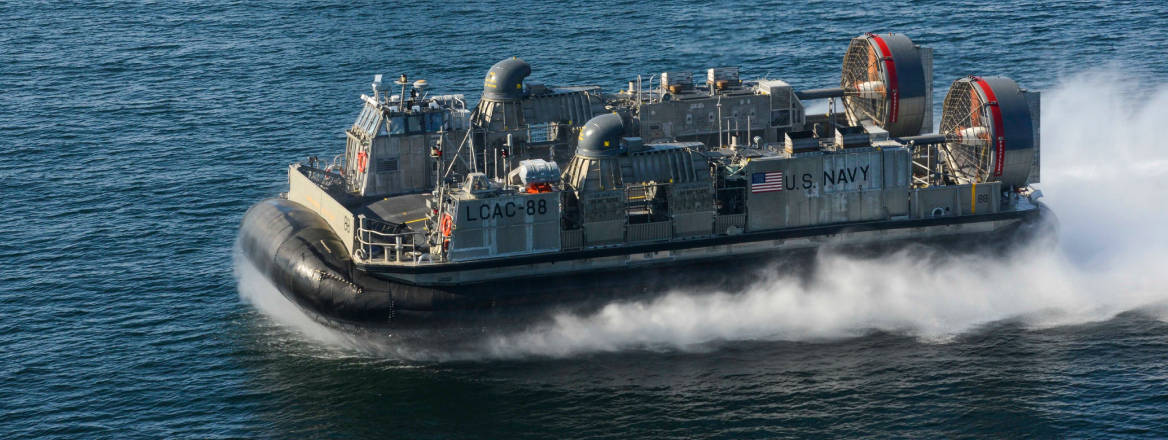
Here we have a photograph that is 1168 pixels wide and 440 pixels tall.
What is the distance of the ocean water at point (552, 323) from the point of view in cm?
4044

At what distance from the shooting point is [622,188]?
4434 cm

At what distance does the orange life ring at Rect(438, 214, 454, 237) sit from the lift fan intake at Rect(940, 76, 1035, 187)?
709 inches

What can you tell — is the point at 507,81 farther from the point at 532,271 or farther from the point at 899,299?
the point at 899,299

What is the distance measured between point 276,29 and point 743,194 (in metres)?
49.1

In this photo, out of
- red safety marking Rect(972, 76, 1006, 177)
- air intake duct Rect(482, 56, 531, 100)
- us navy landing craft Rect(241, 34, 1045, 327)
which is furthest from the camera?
air intake duct Rect(482, 56, 531, 100)

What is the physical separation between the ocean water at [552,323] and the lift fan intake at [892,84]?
256 inches

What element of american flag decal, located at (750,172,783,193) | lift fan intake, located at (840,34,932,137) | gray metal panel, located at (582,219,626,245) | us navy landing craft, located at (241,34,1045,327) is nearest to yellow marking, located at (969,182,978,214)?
us navy landing craft, located at (241,34,1045,327)

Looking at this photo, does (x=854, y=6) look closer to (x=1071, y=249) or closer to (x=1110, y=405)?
(x=1071, y=249)

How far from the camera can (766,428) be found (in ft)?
129

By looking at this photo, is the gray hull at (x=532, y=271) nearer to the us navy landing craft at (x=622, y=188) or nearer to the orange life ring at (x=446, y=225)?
the us navy landing craft at (x=622, y=188)

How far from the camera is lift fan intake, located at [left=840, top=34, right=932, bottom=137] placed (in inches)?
1993

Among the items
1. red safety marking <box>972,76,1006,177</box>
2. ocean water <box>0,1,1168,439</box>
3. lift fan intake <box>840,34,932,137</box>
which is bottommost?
ocean water <box>0,1,1168,439</box>

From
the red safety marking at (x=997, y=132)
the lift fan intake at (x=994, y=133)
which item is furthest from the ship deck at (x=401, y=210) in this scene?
the red safety marking at (x=997, y=132)

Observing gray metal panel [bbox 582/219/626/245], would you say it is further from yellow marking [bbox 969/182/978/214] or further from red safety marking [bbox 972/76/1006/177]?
red safety marking [bbox 972/76/1006/177]
